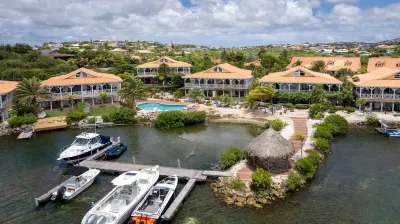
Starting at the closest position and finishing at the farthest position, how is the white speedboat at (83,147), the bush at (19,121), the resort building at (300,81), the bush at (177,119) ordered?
the white speedboat at (83,147) < the bush at (19,121) < the bush at (177,119) < the resort building at (300,81)

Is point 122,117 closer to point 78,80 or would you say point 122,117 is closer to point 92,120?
point 92,120

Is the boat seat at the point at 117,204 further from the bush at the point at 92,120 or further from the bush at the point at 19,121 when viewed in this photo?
the bush at the point at 19,121

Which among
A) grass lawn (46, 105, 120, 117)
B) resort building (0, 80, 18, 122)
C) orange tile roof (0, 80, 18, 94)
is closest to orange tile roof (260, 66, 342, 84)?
grass lawn (46, 105, 120, 117)

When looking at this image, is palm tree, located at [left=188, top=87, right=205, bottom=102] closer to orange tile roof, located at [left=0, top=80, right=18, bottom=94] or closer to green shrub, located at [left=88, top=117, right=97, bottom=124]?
green shrub, located at [left=88, top=117, right=97, bottom=124]

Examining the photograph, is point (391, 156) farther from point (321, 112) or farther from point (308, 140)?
point (321, 112)

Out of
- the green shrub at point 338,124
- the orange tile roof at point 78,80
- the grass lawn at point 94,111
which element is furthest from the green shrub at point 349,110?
the orange tile roof at point 78,80

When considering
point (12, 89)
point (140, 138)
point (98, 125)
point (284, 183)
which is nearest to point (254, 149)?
point (284, 183)
